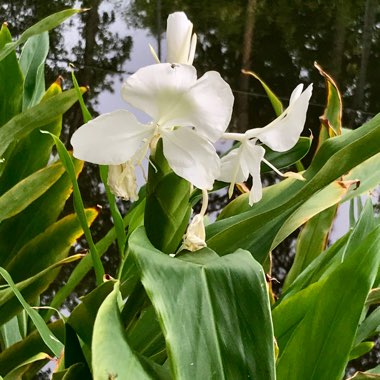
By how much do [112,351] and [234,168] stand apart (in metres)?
0.16

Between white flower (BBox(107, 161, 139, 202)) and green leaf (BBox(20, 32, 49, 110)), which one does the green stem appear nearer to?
white flower (BBox(107, 161, 139, 202))

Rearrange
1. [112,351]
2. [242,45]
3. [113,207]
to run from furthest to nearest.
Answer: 1. [242,45]
2. [113,207]
3. [112,351]

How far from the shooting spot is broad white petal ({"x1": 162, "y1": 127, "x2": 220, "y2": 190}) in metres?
0.38

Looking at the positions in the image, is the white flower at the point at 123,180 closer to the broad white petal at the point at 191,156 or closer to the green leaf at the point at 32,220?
the broad white petal at the point at 191,156

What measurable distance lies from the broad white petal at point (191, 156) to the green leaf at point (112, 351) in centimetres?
8

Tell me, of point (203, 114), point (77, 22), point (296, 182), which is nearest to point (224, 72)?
point (77, 22)

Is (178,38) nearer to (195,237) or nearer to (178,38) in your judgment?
(178,38)

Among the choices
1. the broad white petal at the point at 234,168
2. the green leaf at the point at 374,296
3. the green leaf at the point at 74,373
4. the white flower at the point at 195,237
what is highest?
the broad white petal at the point at 234,168

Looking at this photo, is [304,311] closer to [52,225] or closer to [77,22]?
[52,225]

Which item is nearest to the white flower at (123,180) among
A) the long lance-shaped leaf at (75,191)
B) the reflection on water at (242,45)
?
the long lance-shaped leaf at (75,191)

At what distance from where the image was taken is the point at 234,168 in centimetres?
45

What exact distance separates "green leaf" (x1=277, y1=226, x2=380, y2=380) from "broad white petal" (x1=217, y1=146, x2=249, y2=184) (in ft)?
0.30

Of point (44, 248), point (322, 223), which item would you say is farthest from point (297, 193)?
point (44, 248)

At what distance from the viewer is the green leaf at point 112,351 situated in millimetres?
337
